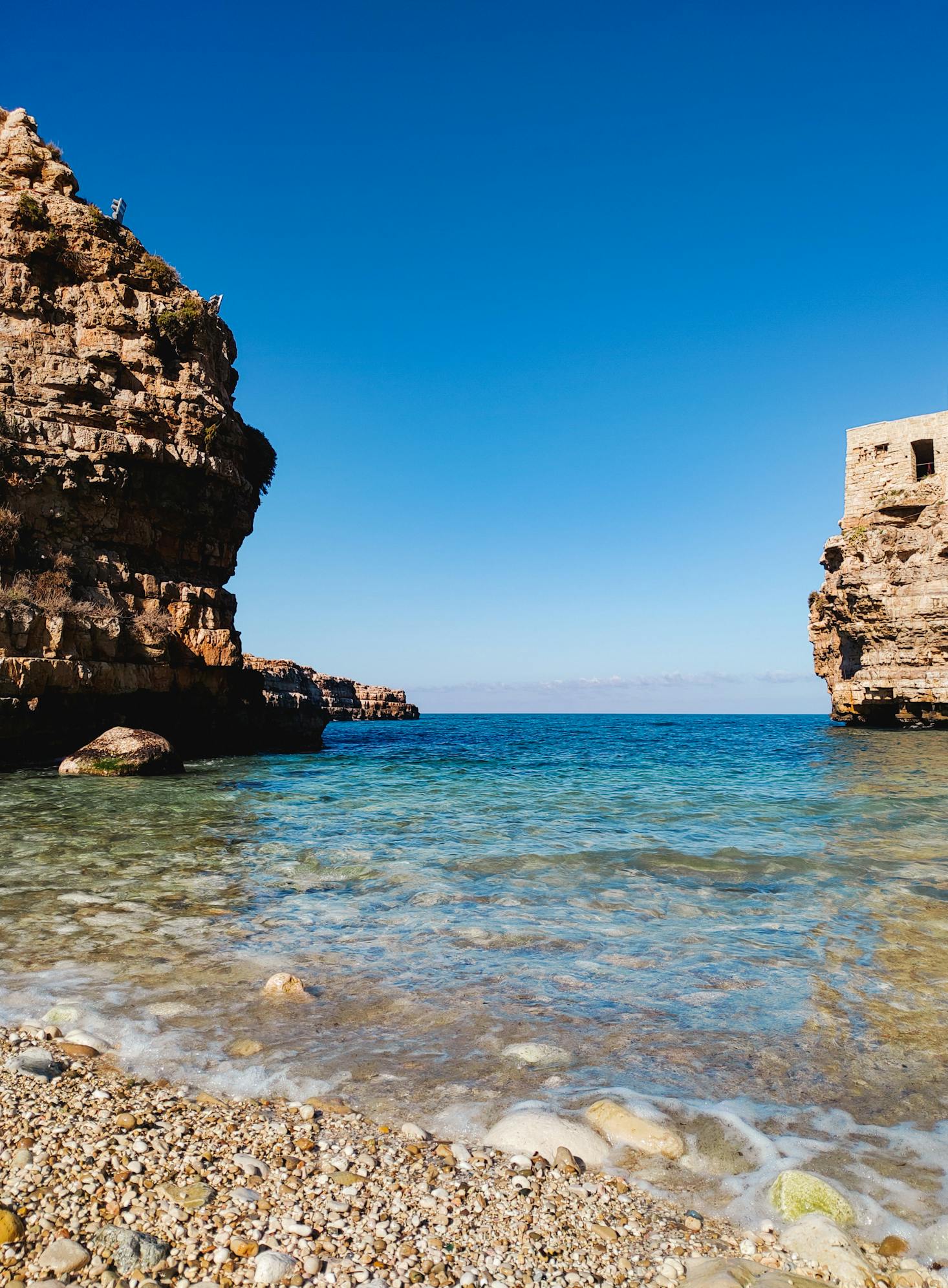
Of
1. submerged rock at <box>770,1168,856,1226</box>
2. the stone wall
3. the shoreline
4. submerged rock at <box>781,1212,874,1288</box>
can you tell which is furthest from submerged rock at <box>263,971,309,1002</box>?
the stone wall

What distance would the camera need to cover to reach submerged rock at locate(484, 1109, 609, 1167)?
272cm

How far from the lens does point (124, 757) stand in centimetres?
1688

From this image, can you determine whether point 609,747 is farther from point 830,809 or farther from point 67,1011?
point 67,1011

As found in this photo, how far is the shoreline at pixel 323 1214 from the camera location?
2041 millimetres

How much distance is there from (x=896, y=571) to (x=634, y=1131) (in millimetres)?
39502

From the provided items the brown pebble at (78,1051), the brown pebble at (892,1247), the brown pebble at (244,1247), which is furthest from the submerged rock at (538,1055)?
the brown pebble at (78,1051)

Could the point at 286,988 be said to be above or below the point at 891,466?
below

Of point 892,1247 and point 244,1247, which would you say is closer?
point 244,1247

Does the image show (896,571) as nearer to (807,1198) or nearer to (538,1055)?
(538,1055)

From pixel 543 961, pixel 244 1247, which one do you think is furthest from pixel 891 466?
pixel 244 1247

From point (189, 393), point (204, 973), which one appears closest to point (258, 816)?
point (204, 973)

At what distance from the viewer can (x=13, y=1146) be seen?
2561 millimetres

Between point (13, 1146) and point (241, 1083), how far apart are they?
906mm

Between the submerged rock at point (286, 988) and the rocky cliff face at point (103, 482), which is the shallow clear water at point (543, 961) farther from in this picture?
the rocky cliff face at point (103, 482)
